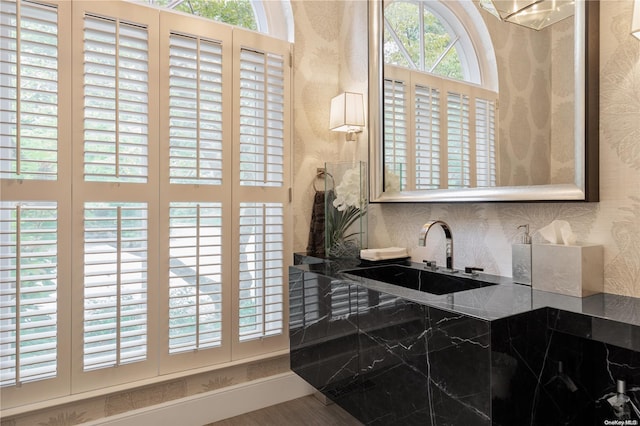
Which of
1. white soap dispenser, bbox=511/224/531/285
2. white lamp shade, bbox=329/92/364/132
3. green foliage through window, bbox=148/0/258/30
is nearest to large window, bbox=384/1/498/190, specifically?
white lamp shade, bbox=329/92/364/132

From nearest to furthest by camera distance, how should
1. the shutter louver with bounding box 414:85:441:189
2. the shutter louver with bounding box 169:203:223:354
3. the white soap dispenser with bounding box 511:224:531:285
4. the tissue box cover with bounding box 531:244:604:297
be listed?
the tissue box cover with bounding box 531:244:604:297 < the white soap dispenser with bounding box 511:224:531:285 < the shutter louver with bounding box 414:85:441:189 < the shutter louver with bounding box 169:203:223:354

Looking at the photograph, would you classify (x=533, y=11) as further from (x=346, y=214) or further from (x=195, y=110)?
(x=195, y=110)

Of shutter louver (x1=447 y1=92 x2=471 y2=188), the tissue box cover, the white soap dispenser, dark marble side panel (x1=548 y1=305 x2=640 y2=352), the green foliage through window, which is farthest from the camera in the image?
the green foliage through window

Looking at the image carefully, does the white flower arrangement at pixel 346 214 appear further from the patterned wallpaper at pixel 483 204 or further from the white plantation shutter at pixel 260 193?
the white plantation shutter at pixel 260 193

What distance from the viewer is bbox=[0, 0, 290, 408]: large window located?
1700 mm

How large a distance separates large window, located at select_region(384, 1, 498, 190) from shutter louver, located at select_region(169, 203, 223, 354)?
101 centimetres

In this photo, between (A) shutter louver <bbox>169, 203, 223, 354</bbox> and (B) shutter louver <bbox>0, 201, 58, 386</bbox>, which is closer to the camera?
(B) shutter louver <bbox>0, 201, 58, 386</bbox>

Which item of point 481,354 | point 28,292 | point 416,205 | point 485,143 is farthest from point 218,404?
point 485,143

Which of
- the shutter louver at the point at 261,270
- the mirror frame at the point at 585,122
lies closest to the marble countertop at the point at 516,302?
the mirror frame at the point at 585,122

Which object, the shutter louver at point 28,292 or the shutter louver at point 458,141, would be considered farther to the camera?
the shutter louver at point 458,141

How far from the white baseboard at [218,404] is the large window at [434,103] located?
1.35m

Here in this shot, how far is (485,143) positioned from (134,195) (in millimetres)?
1595

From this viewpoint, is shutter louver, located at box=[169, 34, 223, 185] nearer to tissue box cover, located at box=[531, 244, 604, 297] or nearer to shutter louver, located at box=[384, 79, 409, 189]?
shutter louver, located at box=[384, 79, 409, 189]

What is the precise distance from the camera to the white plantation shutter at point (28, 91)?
65.7 inches
